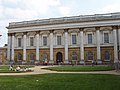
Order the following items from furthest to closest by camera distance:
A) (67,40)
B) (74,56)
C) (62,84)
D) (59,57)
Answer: (59,57) < (67,40) < (74,56) < (62,84)

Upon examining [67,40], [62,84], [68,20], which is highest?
[68,20]

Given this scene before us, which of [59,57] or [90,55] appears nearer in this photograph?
[90,55]

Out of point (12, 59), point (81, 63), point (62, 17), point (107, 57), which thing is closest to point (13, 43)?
point (12, 59)

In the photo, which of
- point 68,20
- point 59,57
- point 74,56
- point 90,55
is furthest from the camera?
point 59,57

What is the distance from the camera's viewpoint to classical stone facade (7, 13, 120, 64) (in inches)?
2104

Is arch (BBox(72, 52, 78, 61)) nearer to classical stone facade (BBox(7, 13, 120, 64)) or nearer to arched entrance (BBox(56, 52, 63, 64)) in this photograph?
classical stone facade (BBox(7, 13, 120, 64))

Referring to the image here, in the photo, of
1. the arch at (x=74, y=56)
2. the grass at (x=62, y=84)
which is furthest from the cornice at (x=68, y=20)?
the grass at (x=62, y=84)

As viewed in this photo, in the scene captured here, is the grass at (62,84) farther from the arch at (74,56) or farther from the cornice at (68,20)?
the arch at (74,56)

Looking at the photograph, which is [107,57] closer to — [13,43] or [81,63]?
[81,63]

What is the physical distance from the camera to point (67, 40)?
56719 mm

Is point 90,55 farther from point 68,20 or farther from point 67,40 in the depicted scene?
point 68,20

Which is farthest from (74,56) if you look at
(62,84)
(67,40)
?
Answer: (62,84)

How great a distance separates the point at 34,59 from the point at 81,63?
45.5ft

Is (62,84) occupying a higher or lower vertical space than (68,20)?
lower
